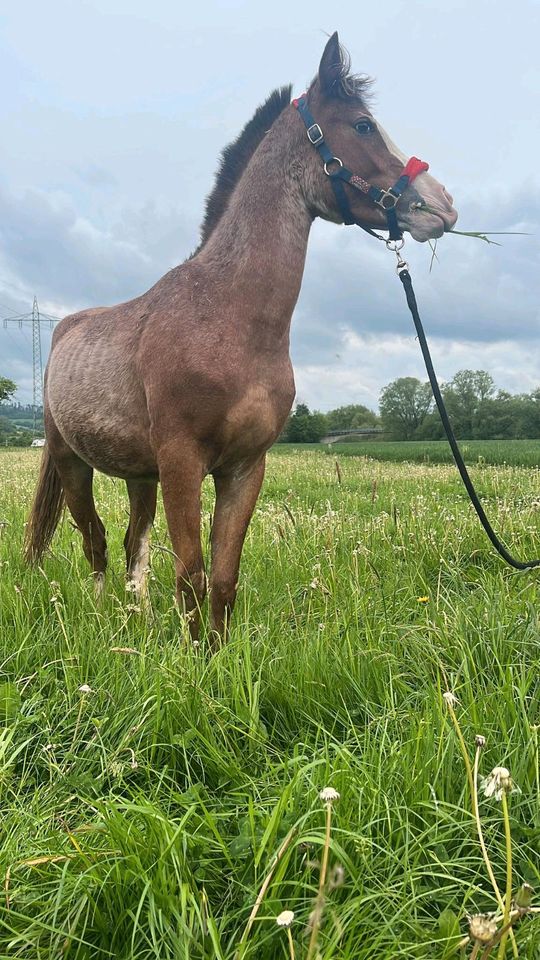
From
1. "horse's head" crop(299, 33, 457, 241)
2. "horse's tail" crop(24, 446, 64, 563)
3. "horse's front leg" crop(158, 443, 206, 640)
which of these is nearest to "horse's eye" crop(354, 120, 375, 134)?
"horse's head" crop(299, 33, 457, 241)

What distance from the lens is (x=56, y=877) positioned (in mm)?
1353

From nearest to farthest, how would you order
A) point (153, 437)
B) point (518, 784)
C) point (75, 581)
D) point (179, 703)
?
point (518, 784), point (179, 703), point (153, 437), point (75, 581)

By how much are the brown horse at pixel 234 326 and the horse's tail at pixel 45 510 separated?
1293mm

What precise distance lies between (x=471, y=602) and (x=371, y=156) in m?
2.42

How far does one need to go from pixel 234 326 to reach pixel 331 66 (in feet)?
4.82

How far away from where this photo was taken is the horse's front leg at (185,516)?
9.21 feet

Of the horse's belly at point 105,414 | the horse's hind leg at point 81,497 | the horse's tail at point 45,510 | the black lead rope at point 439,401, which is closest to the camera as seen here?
the black lead rope at point 439,401

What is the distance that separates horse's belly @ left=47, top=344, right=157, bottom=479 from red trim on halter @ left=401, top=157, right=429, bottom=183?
180 cm

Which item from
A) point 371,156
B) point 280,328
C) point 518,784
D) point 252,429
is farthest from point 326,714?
point 371,156

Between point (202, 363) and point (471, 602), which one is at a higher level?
point (202, 363)

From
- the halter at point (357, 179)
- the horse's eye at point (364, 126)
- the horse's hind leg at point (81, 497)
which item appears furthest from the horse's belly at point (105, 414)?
the horse's eye at point (364, 126)

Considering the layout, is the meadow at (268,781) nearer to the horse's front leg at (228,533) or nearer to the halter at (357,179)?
the horse's front leg at (228,533)

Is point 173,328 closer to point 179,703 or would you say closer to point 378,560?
point 179,703

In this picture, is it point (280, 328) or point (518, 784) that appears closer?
point (518, 784)
